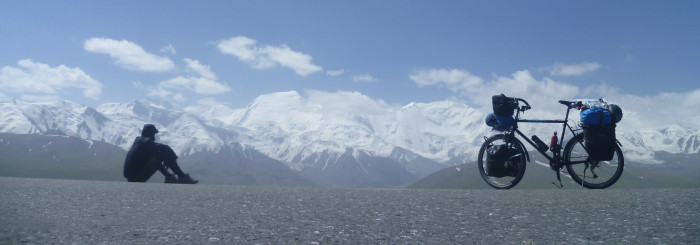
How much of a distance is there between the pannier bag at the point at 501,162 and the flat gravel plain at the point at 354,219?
2187 mm

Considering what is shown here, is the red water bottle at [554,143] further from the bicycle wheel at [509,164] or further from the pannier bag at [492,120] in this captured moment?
the pannier bag at [492,120]

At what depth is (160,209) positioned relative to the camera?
661cm

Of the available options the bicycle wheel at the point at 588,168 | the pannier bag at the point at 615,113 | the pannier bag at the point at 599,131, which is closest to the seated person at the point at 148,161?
the bicycle wheel at the point at 588,168

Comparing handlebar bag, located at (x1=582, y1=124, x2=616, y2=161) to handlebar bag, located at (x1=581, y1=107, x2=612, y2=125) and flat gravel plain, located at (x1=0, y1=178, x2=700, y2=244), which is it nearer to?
Answer: handlebar bag, located at (x1=581, y1=107, x2=612, y2=125)

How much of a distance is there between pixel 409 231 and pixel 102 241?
128 inches

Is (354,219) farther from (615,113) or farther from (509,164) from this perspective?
(615,113)

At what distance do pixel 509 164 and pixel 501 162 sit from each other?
18cm

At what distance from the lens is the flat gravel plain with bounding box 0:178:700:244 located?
4609 mm

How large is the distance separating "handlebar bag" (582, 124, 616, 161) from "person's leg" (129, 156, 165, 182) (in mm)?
12178

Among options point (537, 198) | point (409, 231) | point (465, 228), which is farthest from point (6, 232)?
point (537, 198)

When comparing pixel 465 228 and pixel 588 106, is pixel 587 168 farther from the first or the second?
pixel 465 228

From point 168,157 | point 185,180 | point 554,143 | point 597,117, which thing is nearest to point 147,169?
point 168,157

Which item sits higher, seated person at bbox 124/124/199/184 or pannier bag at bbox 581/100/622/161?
pannier bag at bbox 581/100/622/161

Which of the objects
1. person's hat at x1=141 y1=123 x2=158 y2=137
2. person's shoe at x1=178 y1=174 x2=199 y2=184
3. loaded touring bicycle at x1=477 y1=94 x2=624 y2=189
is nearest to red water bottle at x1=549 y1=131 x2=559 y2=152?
loaded touring bicycle at x1=477 y1=94 x2=624 y2=189
